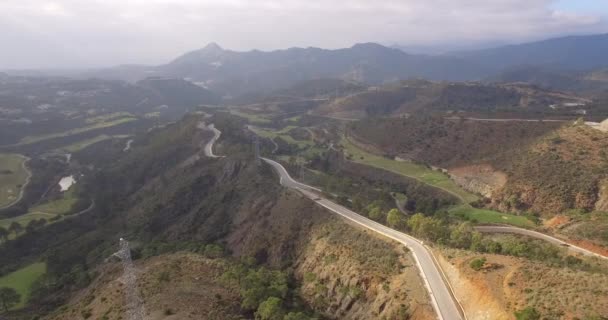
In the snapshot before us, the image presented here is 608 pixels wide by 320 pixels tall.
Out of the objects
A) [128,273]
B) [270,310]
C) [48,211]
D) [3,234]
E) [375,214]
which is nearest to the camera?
[128,273]

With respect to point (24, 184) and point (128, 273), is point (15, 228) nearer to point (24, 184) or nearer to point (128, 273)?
point (24, 184)

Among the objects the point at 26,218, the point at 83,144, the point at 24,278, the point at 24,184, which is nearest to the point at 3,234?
the point at 26,218

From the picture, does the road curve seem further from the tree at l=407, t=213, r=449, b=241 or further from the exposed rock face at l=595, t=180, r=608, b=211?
the exposed rock face at l=595, t=180, r=608, b=211

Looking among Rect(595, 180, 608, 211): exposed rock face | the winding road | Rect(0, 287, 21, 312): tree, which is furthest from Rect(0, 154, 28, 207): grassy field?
Rect(595, 180, 608, 211): exposed rock face

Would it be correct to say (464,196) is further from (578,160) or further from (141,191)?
(141,191)

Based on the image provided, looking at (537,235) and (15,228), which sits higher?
(537,235)
